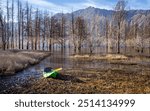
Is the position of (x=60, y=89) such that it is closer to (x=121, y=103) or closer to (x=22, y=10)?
(x=121, y=103)

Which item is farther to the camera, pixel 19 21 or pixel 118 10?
pixel 19 21

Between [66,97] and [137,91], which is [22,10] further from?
[66,97]

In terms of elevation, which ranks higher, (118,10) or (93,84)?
(118,10)

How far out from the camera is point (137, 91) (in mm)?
21844

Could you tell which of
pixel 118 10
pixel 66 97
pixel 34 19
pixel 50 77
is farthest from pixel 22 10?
pixel 66 97

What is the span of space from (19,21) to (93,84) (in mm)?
74349

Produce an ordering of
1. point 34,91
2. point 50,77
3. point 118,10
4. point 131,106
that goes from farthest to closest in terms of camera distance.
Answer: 1. point 118,10
2. point 50,77
3. point 34,91
4. point 131,106

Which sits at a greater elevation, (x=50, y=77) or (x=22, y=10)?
(x=22, y=10)

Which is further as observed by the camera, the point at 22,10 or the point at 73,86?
the point at 22,10

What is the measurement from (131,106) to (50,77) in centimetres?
1541

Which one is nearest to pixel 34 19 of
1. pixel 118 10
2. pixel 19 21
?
pixel 19 21

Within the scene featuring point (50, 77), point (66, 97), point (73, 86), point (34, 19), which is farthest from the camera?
point (34, 19)

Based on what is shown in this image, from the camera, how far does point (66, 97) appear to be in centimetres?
1459

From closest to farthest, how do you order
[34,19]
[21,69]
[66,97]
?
[66,97] < [21,69] < [34,19]
